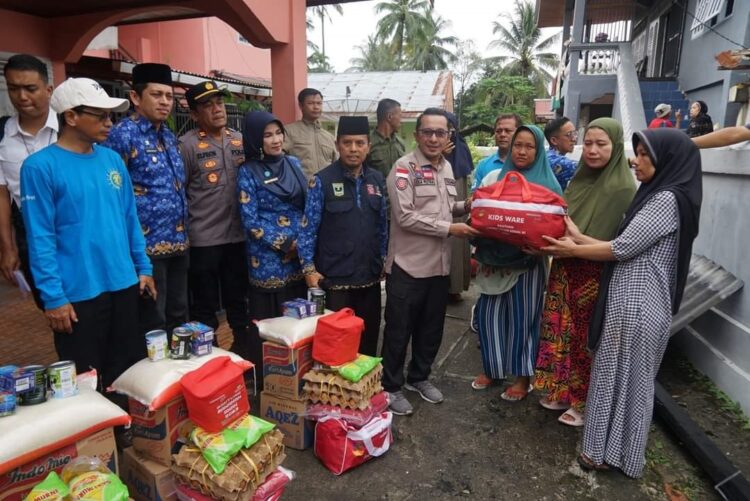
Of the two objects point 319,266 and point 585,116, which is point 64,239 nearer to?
point 319,266

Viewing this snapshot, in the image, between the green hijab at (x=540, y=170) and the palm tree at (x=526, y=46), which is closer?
the green hijab at (x=540, y=170)

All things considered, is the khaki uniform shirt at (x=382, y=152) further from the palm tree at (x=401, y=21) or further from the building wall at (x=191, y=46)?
the palm tree at (x=401, y=21)

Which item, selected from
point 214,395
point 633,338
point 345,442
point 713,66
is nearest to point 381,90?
point 713,66

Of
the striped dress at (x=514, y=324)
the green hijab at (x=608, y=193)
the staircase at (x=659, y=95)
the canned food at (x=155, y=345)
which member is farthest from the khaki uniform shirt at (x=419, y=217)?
the staircase at (x=659, y=95)

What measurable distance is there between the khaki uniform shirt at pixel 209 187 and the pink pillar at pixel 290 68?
2.98 m

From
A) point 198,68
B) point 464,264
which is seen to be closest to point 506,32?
point 198,68

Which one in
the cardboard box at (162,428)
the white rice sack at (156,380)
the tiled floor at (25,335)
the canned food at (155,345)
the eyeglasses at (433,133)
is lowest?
the tiled floor at (25,335)

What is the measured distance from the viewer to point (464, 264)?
193 inches

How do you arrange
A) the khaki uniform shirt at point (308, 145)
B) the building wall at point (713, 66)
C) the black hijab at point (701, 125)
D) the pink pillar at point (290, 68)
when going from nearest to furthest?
the khaki uniform shirt at point (308, 145), the pink pillar at point (290, 68), the black hijab at point (701, 125), the building wall at point (713, 66)

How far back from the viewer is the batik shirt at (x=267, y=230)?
9.91 ft

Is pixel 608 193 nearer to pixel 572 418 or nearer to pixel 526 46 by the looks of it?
pixel 572 418

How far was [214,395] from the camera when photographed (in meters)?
1.98

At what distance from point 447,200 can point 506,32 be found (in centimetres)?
3053

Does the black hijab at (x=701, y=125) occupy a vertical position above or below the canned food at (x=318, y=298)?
above
